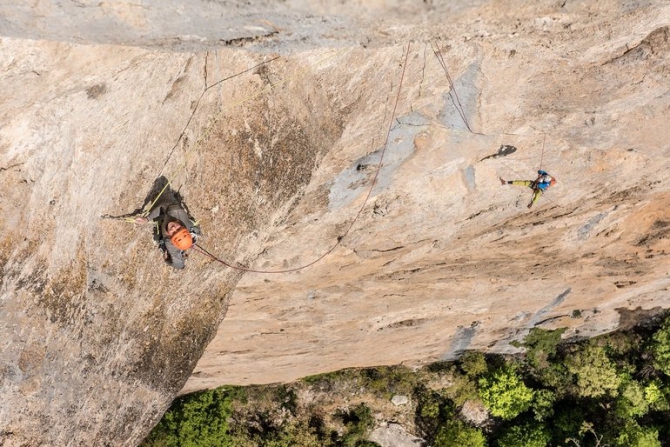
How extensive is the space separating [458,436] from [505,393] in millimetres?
1737

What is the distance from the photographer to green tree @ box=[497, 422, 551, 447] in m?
15.6

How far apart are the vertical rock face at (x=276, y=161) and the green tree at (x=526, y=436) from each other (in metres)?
7.12

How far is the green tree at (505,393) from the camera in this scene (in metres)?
15.8

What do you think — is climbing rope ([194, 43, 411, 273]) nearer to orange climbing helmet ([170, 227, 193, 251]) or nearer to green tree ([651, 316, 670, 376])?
orange climbing helmet ([170, 227, 193, 251])

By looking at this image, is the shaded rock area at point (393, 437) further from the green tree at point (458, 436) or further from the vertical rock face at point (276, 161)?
the vertical rock face at point (276, 161)

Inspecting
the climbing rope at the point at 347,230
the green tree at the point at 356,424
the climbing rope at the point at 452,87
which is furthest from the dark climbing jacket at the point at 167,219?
the green tree at the point at 356,424

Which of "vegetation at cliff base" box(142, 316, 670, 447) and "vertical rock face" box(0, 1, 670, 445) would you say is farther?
"vegetation at cliff base" box(142, 316, 670, 447)

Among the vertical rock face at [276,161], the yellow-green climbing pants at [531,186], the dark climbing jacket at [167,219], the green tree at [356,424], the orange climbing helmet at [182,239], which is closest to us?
the vertical rock face at [276,161]

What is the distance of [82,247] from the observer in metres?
5.99

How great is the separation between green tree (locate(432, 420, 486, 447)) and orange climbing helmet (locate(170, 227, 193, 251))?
1175cm

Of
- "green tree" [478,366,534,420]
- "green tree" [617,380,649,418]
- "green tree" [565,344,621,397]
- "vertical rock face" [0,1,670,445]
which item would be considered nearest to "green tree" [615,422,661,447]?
→ "green tree" [617,380,649,418]

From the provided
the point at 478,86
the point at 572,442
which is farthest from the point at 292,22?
the point at 572,442

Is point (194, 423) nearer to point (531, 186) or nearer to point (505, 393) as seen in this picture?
point (505, 393)

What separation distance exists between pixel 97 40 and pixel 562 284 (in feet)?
34.2
